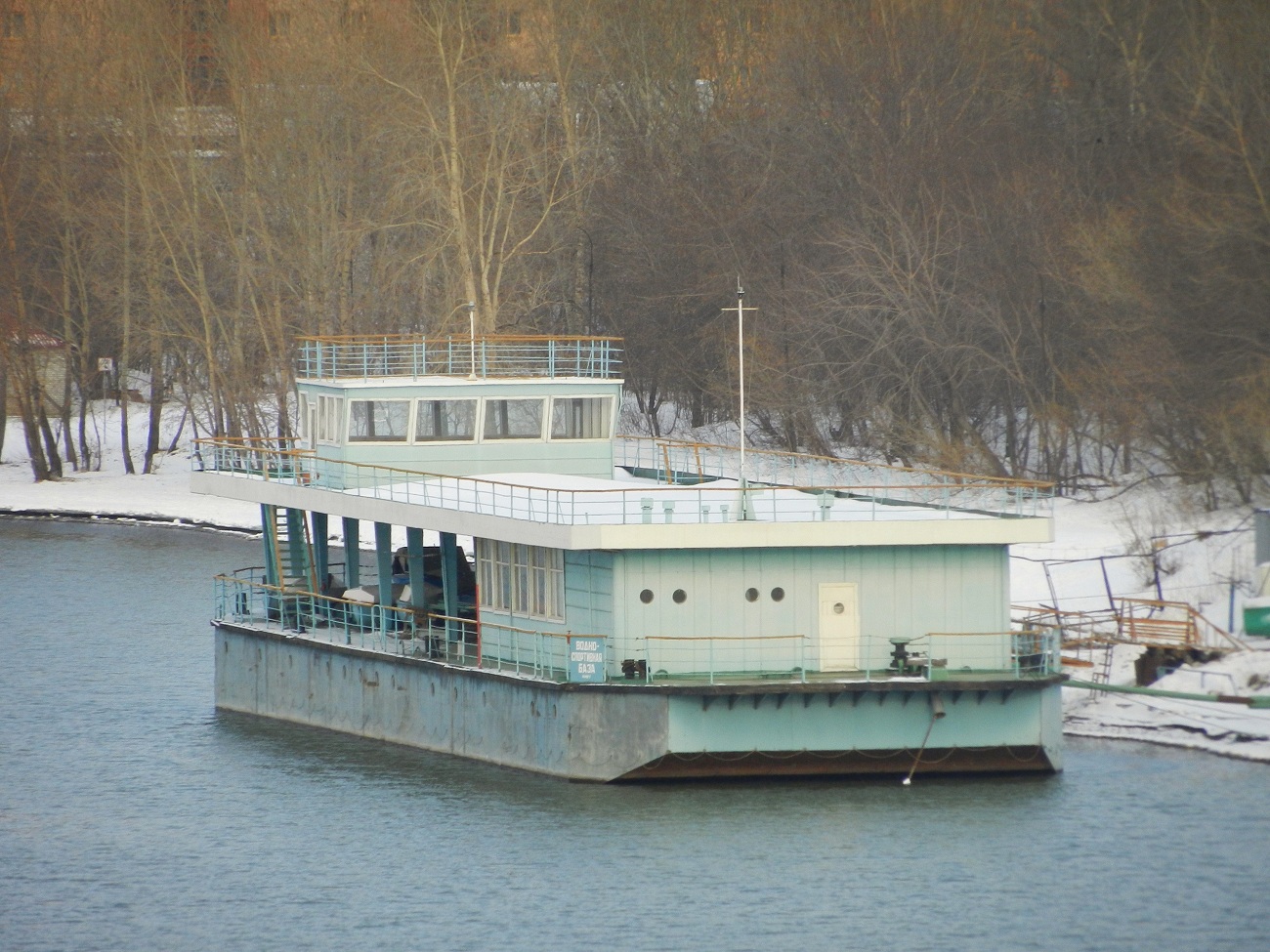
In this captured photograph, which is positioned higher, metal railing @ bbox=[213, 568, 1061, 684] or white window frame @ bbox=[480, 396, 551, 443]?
white window frame @ bbox=[480, 396, 551, 443]

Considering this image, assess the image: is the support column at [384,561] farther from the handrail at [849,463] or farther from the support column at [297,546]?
the handrail at [849,463]

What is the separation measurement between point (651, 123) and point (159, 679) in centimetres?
3715

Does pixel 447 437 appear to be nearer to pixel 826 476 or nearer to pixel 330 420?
pixel 330 420

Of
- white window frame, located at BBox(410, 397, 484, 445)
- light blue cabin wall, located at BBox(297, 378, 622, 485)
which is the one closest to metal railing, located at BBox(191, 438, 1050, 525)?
light blue cabin wall, located at BBox(297, 378, 622, 485)

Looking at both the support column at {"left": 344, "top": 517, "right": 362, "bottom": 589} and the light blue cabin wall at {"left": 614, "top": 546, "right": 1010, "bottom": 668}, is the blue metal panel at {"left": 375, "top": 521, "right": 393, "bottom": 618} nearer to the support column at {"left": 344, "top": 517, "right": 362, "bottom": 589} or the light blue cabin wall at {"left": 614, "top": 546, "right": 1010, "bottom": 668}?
the support column at {"left": 344, "top": 517, "right": 362, "bottom": 589}

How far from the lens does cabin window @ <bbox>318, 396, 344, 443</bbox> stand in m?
33.2

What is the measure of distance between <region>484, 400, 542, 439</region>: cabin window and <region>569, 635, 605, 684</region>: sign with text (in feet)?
24.1

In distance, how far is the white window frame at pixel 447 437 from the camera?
109 feet

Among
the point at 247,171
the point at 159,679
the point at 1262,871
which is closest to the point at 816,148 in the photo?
the point at 247,171

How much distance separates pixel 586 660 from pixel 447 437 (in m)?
7.64

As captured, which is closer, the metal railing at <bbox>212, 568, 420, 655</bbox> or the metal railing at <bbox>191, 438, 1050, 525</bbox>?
the metal railing at <bbox>191, 438, 1050, 525</bbox>

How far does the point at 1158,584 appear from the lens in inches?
1441

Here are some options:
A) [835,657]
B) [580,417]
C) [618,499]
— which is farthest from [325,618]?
[835,657]

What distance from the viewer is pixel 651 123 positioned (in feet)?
230
